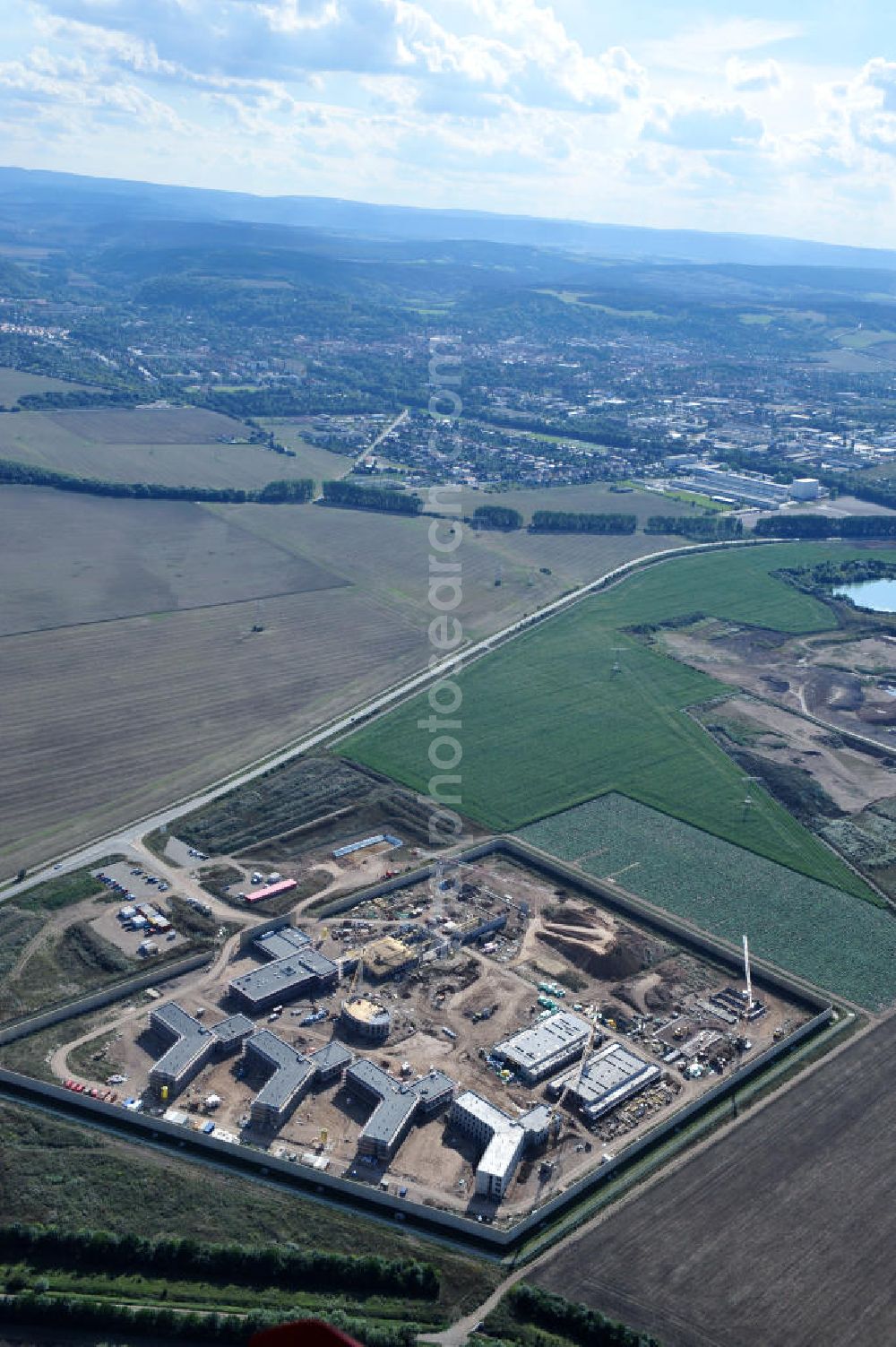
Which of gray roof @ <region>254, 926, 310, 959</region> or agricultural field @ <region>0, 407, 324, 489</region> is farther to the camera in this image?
agricultural field @ <region>0, 407, 324, 489</region>

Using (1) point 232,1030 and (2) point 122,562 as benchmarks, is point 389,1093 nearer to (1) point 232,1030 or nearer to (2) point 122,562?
(1) point 232,1030

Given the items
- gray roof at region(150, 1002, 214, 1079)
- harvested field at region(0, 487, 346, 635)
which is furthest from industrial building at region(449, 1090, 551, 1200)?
harvested field at region(0, 487, 346, 635)

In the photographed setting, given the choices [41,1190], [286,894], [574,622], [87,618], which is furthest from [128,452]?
[41,1190]

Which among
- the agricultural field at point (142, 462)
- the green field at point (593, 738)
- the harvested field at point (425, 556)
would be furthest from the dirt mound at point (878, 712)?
the agricultural field at point (142, 462)

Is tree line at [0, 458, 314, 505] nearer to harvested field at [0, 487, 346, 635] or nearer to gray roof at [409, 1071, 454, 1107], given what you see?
harvested field at [0, 487, 346, 635]

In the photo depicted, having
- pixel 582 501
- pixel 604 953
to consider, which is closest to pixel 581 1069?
pixel 604 953
